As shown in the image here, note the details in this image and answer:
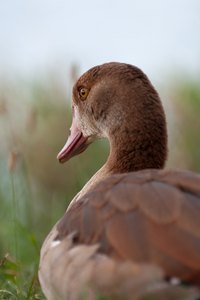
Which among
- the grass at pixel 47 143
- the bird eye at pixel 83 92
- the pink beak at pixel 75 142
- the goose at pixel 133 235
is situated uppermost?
the bird eye at pixel 83 92

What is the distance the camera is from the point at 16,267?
631 centimetres

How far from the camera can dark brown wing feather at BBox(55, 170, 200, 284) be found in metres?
4.78

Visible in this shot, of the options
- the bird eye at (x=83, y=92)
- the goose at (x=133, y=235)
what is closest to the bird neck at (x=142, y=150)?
the goose at (x=133, y=235)

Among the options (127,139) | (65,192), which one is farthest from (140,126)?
(65,192)

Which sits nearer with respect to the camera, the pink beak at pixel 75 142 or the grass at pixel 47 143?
the pink beak at pixel 75 142

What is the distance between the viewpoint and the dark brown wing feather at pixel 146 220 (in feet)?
15.7

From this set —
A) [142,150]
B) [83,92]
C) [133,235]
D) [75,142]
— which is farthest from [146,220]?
[75,142]

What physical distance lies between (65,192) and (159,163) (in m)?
3.84

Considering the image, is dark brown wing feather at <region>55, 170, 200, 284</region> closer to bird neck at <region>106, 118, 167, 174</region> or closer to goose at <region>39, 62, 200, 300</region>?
goose at <region>39, 62, 200, 300</region>

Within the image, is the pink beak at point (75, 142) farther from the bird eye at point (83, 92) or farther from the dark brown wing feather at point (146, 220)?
the dark brown wing feather at point (146, 220)

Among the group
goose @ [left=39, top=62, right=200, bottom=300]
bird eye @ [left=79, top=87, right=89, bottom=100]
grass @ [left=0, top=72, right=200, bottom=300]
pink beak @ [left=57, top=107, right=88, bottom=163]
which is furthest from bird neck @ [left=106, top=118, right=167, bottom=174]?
grass @ [left=0, top=72, right=200, bottom=300]

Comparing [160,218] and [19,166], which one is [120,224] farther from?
[19,166]

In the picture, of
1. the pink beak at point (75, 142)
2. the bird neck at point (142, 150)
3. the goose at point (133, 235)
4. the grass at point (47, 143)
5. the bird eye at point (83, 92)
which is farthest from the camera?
the grass at point (47, 143)

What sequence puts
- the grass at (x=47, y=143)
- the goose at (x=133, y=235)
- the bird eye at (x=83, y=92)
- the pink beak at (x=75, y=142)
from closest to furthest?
the goose at (x=133, y=235), the bird eye at (x=83, y=92), the pink beak at (x=75, y=142), the grass at (x=47, y=143)
